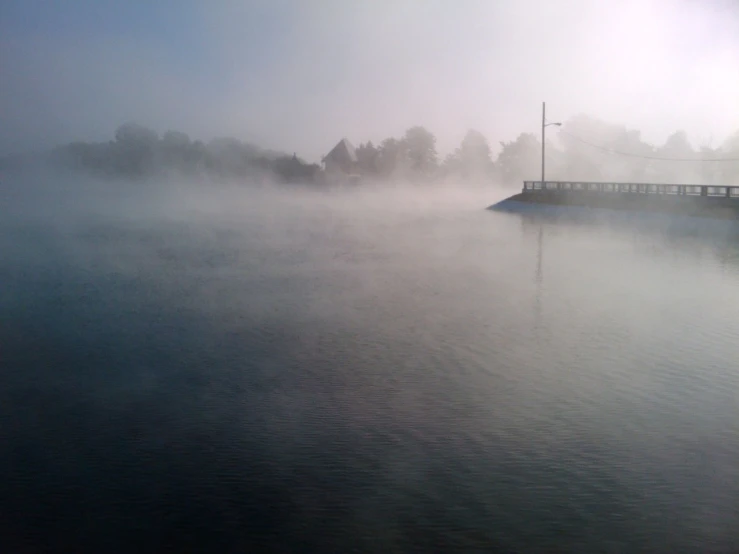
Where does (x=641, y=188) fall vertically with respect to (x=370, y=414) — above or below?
above

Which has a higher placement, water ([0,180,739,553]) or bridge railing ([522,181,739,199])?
bridge railing ([522,181,739,199])

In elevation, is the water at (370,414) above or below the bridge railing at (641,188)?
below

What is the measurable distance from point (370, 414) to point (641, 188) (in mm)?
37336

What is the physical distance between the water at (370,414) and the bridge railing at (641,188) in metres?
17.6

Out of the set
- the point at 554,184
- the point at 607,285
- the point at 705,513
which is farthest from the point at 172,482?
the point at 554,184

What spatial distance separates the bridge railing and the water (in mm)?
17589

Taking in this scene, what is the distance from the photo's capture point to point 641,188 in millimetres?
41344

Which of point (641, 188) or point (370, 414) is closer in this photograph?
point (370, 414)

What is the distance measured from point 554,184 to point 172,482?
4989 centimetres

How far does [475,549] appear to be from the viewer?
495cm

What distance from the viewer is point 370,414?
773 centimetres

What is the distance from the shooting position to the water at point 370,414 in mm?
5281

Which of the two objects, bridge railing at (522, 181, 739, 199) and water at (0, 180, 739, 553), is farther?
bridge railing at (522, 181, 739, 199)

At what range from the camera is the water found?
17.3 feet
